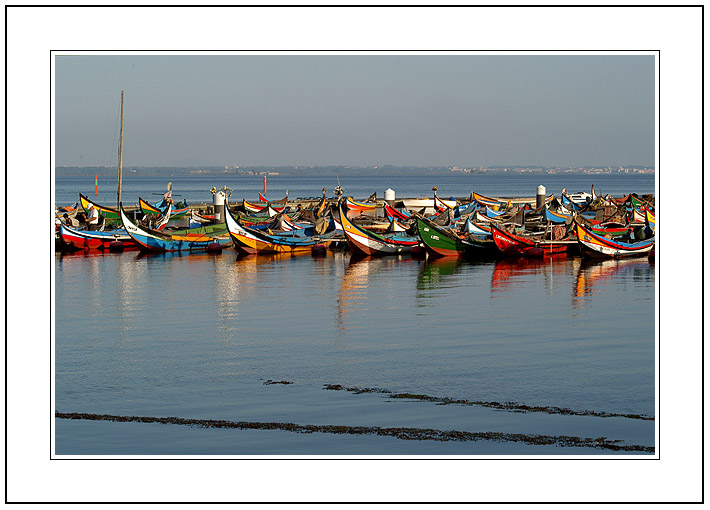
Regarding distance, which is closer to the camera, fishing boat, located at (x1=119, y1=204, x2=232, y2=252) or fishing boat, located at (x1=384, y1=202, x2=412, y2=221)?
fishing boat, located at (x1=119, y1=204, x2=232, y2=252)

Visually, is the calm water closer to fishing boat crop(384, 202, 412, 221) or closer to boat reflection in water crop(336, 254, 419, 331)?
boat reflection in water crop(336, 254, 419, 331)

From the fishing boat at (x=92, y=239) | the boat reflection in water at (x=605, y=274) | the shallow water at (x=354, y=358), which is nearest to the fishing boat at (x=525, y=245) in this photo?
the boat reflection in water at (x=605, y=274)

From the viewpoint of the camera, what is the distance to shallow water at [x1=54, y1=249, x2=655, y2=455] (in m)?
8.09

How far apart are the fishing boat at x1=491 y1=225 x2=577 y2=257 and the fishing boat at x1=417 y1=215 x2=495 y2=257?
2.53ft

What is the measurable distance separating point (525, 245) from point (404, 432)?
1835 centimetres

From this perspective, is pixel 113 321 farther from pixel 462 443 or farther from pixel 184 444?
pixel 462 443

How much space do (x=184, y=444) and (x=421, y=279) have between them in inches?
540

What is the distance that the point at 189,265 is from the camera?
24.9 metres

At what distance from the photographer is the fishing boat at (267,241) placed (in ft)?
88.9

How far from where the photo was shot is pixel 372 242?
2647 cm

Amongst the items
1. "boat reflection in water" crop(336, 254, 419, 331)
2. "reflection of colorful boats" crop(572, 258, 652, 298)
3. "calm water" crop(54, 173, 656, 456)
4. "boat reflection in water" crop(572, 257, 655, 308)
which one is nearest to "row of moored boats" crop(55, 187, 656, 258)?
"reflection of colorful boats" crop(572, 258, 652, 298)

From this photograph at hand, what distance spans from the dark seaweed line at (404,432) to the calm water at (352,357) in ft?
0.39

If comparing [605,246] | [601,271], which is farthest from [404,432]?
[605,246]

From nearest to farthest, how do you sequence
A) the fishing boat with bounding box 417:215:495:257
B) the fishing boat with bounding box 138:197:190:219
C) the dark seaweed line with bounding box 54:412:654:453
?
1. the dark seaweed line with bounding box 54:412:654:453
2. the fishing boat with bounding box 417:215:495:257
3. the fishing boat with bounding box 138:197:190:219
